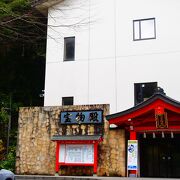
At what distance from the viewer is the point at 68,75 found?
74.7 feet

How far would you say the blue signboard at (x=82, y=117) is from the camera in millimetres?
20344

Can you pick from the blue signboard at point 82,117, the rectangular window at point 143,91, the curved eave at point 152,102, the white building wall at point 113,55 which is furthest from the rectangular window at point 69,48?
the curved eave at point 152,102

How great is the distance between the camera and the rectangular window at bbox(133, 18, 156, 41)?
21531 millimetres

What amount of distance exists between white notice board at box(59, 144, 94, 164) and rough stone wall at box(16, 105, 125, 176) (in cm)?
47

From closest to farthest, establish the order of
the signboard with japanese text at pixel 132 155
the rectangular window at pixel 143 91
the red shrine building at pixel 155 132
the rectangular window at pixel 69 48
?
the red shrine building at pixel 155 132 < the signboard with japanese text at pixel 132 155 < the rectangular window at pixel 143 91 < the rectangular window at pixel 69 48

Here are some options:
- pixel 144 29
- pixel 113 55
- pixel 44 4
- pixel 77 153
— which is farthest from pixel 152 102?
pixel 44 4

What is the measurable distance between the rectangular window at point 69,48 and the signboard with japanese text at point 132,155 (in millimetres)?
6910

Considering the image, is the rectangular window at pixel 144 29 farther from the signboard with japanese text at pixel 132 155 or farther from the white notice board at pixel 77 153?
the white notice board at pixel 77 153

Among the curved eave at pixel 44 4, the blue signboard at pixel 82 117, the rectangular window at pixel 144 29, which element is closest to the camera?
the blue signboard at pixel 82 117

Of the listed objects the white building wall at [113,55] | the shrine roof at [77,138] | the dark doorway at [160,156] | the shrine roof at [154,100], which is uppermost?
the white building wall at [113,55]

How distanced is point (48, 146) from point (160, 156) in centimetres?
602

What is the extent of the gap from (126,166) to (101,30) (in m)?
8.11

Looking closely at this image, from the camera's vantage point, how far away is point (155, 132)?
1912 centimetres

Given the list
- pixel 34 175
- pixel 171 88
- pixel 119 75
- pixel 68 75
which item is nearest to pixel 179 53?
pixel 171 88
